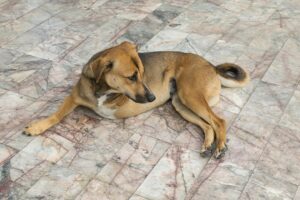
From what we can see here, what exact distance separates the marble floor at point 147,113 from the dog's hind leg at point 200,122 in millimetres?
74

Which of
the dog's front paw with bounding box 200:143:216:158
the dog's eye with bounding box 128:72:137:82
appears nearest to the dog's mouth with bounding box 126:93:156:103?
the dog's eye with bounding box 128:72:137:82

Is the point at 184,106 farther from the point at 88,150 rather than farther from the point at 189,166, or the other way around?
the point at 88,150

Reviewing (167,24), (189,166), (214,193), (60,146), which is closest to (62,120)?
(60,146)

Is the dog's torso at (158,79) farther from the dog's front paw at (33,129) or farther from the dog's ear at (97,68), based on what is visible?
the dog's front paw at (33,129)

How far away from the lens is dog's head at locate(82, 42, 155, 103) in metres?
4.52

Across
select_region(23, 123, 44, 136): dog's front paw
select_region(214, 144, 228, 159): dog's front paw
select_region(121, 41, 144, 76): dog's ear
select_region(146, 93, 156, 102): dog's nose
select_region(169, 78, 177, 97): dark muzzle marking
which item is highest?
select_region(121, 41, 144, 76): dog's ear

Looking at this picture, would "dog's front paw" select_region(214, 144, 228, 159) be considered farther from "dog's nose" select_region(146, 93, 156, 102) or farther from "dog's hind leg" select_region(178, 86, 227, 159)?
"dog's nose" select_region(146, 93, 156, 102)

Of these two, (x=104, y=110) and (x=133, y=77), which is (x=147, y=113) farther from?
(x=133, y=77)

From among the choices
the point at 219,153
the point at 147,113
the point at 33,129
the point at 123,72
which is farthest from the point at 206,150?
the point at 33,129

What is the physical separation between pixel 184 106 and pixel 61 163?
146cm

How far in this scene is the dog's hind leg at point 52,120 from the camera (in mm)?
4871

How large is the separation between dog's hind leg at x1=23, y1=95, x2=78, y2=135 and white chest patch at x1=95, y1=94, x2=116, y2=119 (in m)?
0.27

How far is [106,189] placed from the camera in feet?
14.1

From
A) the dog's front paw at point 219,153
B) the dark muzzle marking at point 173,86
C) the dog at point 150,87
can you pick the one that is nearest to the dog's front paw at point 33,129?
the dog at point 150,87
